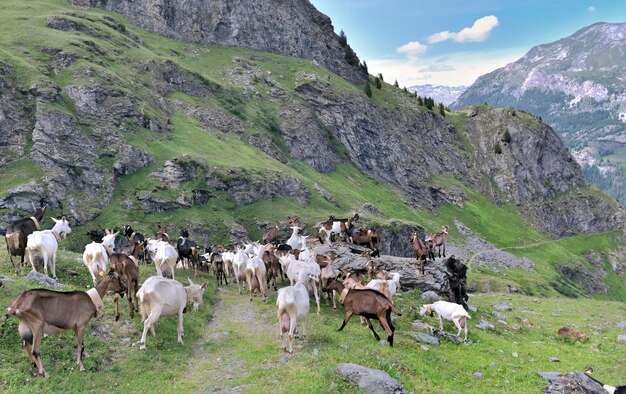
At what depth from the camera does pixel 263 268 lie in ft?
85.3

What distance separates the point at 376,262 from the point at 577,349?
12.8 m

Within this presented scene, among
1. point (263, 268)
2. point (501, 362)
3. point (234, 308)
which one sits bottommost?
point (501, 362)

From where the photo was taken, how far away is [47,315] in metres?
13.4

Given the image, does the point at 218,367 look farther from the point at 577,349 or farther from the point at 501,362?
the point at 577,349

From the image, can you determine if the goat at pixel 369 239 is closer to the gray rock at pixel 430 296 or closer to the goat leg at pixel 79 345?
the gray rock at pixel 430 296

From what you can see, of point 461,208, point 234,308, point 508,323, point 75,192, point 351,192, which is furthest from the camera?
point 461,208

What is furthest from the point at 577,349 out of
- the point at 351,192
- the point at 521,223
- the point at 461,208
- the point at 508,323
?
the point at 521,223

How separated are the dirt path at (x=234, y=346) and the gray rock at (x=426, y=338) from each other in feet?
21.0

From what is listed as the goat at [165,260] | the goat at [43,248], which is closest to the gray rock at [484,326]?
the goat at [165,260]

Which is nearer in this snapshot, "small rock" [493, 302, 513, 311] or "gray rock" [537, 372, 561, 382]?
"gray rock" [537, 372, 561, 382]

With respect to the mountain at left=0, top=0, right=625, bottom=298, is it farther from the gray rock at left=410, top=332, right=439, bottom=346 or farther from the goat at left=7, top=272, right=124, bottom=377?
the gray rock at left=410, top=332, right=439, bottom=346

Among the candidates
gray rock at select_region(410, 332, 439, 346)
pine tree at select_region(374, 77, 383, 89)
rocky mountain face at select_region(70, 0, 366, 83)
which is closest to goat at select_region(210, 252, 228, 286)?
gray rock at select_region(410, 332, 439, 346)

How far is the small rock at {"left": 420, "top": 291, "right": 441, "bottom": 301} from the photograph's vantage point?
1114 inches

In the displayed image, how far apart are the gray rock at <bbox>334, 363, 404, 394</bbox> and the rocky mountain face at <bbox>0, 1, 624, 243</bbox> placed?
45229 millimetres
